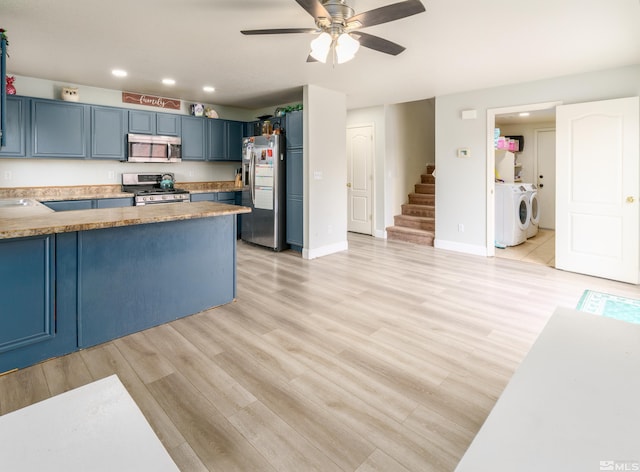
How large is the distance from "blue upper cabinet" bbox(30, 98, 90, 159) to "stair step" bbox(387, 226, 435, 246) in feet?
16.8

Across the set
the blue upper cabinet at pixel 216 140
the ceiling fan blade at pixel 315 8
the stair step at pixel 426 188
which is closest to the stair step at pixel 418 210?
the stair step at pixel 426 188

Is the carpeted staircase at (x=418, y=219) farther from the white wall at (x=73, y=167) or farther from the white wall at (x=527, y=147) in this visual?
the white wall at (x=73, y=167)

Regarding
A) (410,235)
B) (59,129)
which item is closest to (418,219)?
(410,235)

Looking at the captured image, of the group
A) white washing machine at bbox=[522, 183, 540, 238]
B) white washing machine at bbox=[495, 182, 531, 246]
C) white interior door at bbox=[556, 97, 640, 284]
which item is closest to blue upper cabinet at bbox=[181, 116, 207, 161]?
white washing machine at bbox=[495, 182, 531, 246]

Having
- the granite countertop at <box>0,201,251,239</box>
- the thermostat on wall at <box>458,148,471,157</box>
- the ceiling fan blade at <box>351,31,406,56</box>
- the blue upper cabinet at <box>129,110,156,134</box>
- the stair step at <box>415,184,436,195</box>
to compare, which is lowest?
the granite countertop at <box>0,201,251,239</box>

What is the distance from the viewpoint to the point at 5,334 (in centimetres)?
226

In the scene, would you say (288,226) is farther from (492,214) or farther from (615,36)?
(615,36)

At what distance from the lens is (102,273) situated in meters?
2.66

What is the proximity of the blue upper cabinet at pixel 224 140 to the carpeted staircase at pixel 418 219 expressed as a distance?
3.27 metres

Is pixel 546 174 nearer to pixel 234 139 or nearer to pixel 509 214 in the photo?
pixel 509 214

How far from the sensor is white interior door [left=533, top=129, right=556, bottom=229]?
302 inches

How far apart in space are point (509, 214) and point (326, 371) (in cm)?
487

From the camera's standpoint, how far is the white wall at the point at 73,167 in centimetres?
466

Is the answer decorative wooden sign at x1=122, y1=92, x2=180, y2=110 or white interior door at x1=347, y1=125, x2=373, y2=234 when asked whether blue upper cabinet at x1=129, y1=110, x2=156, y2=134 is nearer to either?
decorative wooden sign at x1=122, y1=92, x2=180, y2=110
